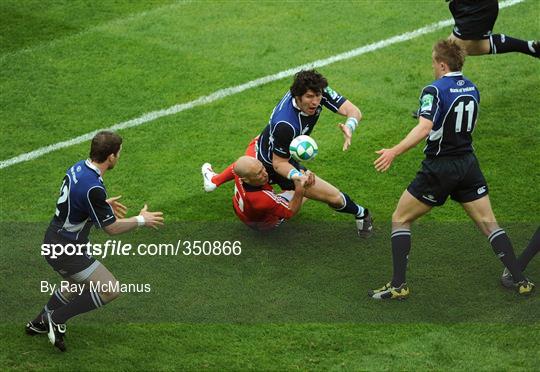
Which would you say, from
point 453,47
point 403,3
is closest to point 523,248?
point 453,47

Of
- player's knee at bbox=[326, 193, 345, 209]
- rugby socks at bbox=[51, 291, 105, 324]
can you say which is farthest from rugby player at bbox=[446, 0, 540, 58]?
rugby socks at bbox=[51, 291, 105, 324]

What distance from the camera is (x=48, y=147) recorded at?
12969mm

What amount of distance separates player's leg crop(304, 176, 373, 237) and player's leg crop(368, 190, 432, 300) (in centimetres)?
105

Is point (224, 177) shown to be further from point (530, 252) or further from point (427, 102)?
point (530, 252)

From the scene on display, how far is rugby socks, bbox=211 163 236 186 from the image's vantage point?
1176cm

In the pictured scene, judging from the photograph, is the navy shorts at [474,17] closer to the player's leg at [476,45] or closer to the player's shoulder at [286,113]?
the player's leg at [476,45]

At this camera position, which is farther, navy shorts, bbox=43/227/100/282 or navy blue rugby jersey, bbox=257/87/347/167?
navy blue rugby jersey, bbox=257/87/347/167

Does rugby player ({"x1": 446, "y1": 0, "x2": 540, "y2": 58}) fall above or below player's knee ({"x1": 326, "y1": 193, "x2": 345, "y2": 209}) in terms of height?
above

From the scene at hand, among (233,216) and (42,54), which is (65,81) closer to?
(42,54)

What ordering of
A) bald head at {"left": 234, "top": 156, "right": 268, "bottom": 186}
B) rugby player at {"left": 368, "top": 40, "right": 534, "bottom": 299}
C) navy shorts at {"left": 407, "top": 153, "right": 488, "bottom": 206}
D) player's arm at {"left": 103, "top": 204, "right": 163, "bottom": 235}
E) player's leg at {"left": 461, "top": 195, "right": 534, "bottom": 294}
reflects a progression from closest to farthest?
1. player's arm at {"left": 103, "top": 204, "right": 163, "bottom": 235}
2. rugby player at {"left": 368, "top": 40, "right": 534, "bottom": 299}
3. navy shorts at {"left": 407, "top": 153, "right": 488, "bottom": 206}
4. player's leg at {"left": 461, "top": 195, "right": 534, "bottom": 294}
5. bald head at {"left": 234, "top": 156, "right": 268, "bottom": 186}

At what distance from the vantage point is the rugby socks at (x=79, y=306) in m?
9.41

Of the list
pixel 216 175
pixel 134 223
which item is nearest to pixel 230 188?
pixel 216 175

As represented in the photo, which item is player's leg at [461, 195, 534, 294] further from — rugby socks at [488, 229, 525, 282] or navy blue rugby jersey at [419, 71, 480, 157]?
navy blue rugby jersey at [419, 71, 480, 157]

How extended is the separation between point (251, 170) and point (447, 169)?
2.02 m
